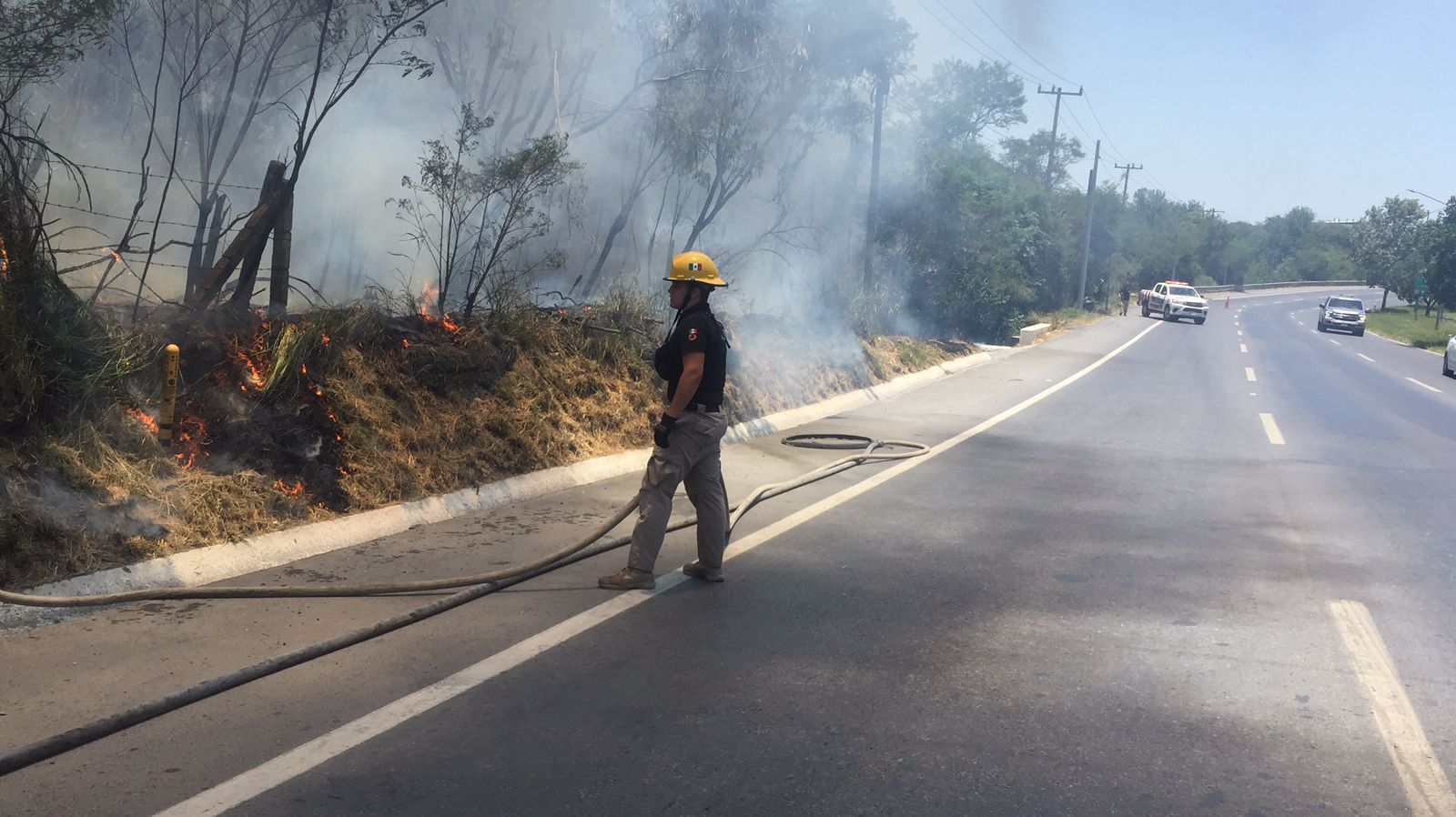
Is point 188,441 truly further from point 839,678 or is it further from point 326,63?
point 326,63

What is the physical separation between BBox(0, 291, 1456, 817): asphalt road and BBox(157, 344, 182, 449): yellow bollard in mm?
1121

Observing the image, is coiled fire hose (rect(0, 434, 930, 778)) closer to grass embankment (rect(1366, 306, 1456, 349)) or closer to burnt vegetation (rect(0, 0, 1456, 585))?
burnt vegetation (rect(0, 0, 1456, 585))

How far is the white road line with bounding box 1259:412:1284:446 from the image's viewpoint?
12930 millimetres

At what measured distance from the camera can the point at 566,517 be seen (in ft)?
24.6

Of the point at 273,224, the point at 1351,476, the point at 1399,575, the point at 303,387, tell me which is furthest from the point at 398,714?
the point at 1351,476

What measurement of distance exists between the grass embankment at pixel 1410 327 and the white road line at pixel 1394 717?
3539cm

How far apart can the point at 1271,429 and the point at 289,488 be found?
38.0 feet

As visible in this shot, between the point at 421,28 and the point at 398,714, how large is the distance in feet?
21.1

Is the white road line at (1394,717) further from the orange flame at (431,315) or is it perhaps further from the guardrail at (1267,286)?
the guardrail at (1267,286)

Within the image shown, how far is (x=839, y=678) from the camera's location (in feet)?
15.4

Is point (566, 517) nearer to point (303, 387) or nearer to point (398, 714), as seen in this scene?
point (303, 387)

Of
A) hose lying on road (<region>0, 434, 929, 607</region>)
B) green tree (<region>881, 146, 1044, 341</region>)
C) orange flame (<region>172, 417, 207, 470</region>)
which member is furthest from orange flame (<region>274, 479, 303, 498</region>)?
green tree (<region>881, 146, 1044, 341</region>)

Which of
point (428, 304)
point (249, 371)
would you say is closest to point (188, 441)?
point (249, 371)

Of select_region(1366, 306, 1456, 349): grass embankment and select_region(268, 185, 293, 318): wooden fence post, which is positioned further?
select_region(1366, 306, 1456, 349): grass embankment
